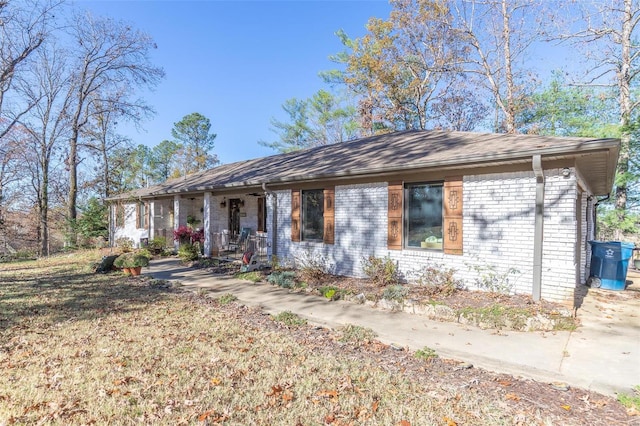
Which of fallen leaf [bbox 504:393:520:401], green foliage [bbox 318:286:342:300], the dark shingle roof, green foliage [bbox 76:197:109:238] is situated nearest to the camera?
fallen leaf [bbox 504:393:520:401]

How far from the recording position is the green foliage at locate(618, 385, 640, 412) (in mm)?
2765

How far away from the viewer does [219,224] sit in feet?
42.9

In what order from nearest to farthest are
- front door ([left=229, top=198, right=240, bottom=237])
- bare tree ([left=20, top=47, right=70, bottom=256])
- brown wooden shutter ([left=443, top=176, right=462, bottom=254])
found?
brown wooden shutter ([left=443, top=176, right=462, bottom=254]), front door ([left=229, top=198, right=240, bottom=237]), bare tree ([left=20, top=47, right=70, bottom=256])

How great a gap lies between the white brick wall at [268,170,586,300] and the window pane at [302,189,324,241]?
82cm

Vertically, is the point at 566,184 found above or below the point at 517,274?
above

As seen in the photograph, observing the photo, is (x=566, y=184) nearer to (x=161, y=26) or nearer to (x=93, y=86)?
(x=161, y=26)

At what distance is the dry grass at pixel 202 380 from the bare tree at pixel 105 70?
55.7 ft

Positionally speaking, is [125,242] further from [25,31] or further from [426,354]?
[426,354]

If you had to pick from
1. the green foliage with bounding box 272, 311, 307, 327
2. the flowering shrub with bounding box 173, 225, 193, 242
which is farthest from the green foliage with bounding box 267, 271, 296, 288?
the flowering shrub with bounding box 173, 225, 193, 242

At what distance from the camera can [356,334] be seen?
4.52 metres

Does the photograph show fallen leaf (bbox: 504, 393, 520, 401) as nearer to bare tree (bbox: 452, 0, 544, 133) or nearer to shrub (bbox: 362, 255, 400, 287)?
shrub (bbox: 362, 255, 400, 287)

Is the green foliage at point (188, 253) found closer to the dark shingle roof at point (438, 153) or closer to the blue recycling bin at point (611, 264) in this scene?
the dark shingle roof at point (438, 153)

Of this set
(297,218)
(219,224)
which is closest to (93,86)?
(219,224)

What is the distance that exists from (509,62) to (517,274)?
15.0 meters
